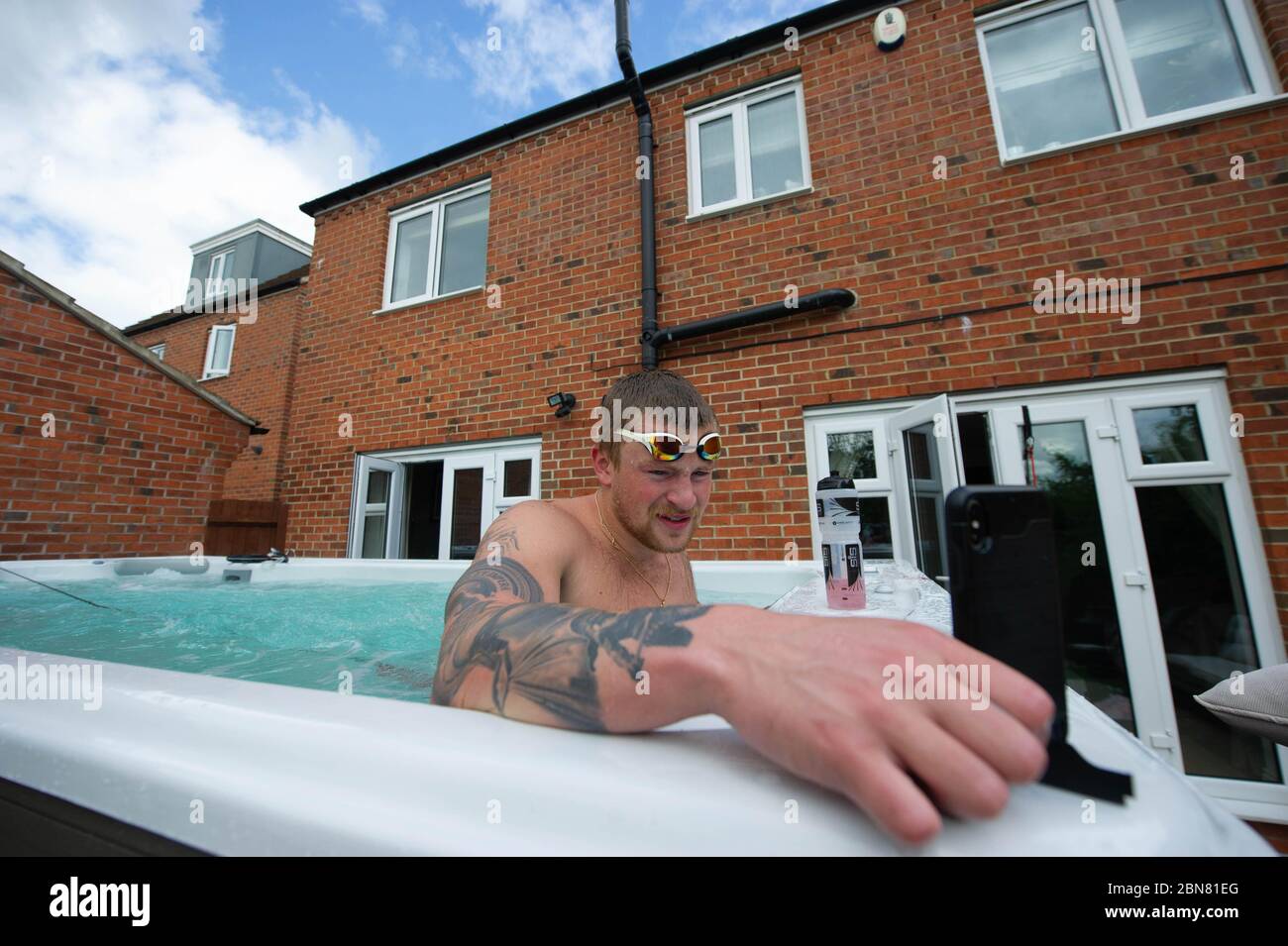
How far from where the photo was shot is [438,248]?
510cm

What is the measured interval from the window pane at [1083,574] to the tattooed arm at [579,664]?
2948mm

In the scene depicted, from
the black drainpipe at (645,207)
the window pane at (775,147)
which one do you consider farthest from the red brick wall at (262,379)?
the window pane at (775,147)

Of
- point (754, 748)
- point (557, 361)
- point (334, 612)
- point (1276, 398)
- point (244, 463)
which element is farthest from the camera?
point (244, 463)

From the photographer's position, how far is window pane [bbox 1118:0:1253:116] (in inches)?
118

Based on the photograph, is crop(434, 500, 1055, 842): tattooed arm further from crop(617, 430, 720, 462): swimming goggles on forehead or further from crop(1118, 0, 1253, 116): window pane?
crop(1118, 0, 1253, 116): window pane

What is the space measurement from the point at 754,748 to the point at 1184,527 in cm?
357

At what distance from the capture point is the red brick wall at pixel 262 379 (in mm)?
6852

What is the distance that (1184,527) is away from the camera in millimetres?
2705

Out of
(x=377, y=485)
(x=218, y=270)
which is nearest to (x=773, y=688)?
(x=377, y=485)

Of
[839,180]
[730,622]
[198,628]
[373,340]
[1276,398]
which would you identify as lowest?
[198,628]

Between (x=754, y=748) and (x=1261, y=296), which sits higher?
(x=1261, y=296)

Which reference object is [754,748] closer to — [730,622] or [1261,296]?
[730,622]

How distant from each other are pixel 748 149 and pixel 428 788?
185 inches
